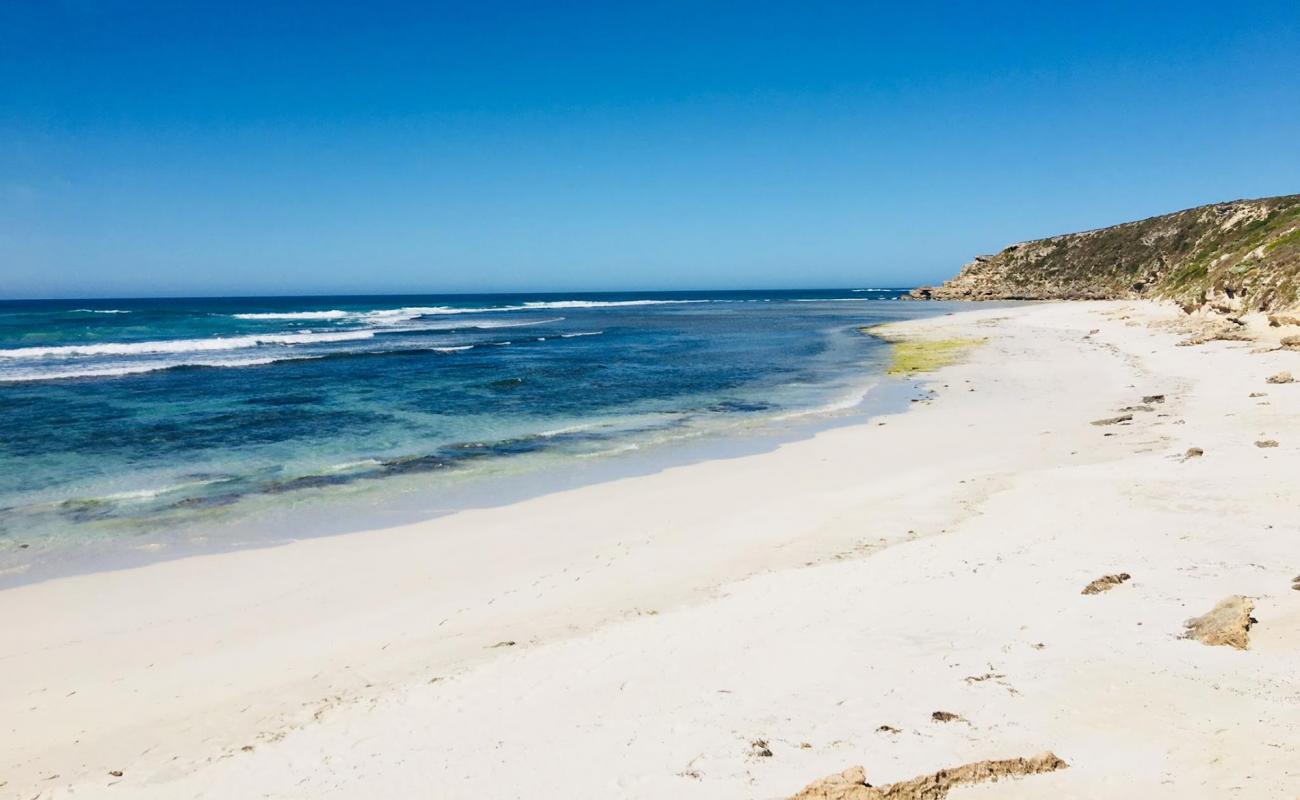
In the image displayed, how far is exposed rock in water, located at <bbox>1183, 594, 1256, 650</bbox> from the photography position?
19.5ft

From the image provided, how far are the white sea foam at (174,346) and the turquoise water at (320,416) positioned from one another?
0.22m

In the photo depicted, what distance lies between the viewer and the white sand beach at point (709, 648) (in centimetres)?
505

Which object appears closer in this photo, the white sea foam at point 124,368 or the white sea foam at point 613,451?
the white sea foam at point 613,451

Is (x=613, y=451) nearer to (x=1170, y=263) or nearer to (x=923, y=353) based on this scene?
(x=923, y=353)

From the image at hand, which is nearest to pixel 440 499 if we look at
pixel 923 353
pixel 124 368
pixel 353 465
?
pixel 353 465

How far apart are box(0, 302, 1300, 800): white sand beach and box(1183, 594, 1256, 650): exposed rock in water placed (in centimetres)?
11

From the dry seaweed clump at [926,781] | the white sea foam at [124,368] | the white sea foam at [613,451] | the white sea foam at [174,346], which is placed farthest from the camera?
the white sea foam at [174,346]

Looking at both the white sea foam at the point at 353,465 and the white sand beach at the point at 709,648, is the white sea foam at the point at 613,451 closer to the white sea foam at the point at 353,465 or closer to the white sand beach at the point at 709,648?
the white sand beach at the point at 709,648

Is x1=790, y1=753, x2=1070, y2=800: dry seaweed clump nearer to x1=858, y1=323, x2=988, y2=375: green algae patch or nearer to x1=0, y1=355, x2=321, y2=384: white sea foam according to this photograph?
x1=858, y1=323, x2=988, y2=375: green algae patch

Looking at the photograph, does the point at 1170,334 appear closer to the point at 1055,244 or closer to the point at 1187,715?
the point at 1187,715

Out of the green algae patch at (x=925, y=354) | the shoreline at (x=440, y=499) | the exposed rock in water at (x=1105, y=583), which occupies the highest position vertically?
the green algae patch at (x=925, y=354)

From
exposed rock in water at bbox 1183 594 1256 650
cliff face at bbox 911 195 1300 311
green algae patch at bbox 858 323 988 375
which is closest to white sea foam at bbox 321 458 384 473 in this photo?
exposed rock in water at bbox 1183 594 1256 650

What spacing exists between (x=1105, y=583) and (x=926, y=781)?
166 inches

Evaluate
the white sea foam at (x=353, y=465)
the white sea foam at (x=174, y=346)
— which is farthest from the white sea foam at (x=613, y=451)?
the white sea foam at (x=174, y=346)
